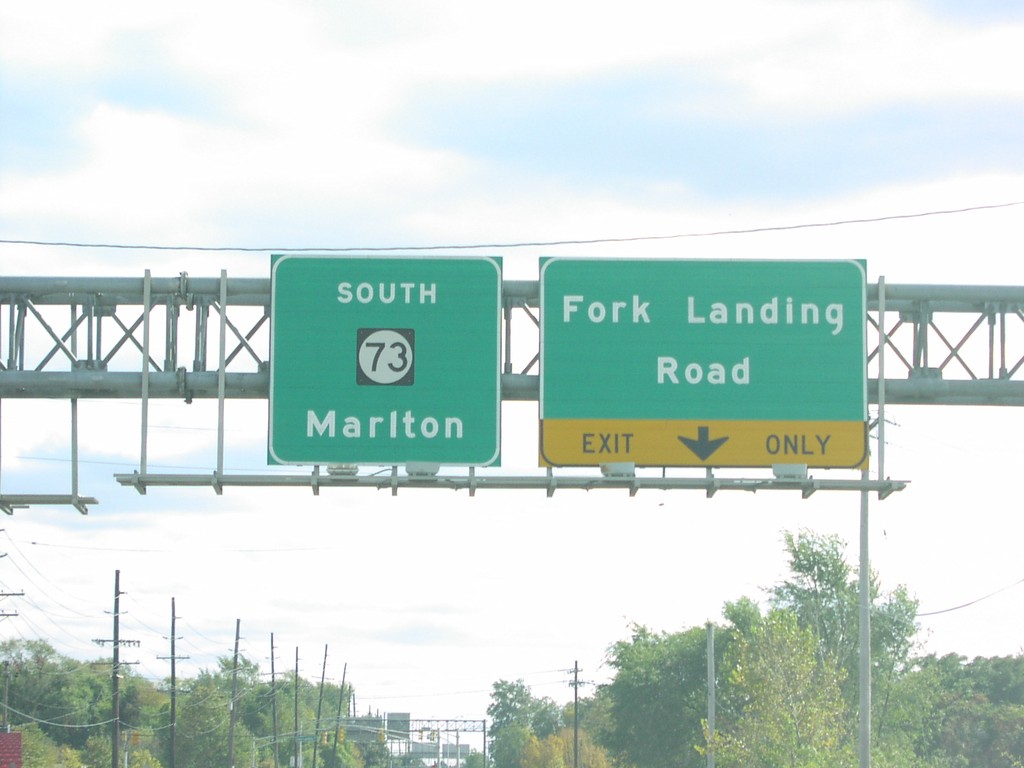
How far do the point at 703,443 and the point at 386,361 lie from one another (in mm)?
4036

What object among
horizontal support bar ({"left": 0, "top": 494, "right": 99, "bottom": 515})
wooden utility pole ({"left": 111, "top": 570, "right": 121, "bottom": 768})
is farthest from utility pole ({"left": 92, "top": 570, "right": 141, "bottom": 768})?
horizontal support bar ({"left": 0, "top": 494, "right": 99, "bottom": 515})

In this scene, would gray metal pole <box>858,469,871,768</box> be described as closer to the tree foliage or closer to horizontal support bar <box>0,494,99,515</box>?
the tree foliage

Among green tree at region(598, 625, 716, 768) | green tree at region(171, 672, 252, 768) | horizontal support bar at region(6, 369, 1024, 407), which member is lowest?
green tree at region(171, 672, 252, 768)

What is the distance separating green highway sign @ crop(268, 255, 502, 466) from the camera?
1889cm

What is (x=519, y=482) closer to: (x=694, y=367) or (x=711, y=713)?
(x=694, y=367)

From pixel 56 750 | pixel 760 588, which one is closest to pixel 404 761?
pixel 56 750

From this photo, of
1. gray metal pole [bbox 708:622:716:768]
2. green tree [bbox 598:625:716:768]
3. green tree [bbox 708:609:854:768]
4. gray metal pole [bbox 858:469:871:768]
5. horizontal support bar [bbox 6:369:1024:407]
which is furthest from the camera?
green tree [bbox 598:625:716:768]

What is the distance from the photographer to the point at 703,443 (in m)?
19.1

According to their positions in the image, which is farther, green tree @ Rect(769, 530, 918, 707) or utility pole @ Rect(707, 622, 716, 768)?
green tree @ Rect(769, 530, 918, 707)

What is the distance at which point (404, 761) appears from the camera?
199m

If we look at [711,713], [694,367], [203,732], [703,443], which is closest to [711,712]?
[711,713]

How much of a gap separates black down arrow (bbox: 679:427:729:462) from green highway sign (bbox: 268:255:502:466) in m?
2.38

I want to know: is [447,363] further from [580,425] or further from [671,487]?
[671,487]

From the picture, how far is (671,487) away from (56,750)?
4067 inches
